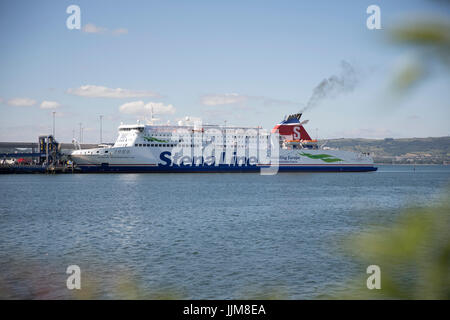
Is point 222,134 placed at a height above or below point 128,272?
above

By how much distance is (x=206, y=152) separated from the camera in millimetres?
62906

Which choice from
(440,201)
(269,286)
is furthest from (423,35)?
(269,286)

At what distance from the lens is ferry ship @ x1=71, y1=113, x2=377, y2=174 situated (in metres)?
60.4

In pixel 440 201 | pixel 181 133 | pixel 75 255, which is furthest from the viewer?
pixel 181 133

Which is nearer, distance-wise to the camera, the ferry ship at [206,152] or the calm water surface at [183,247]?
the calm water surface at [183,247]

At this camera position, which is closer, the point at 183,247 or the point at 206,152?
the point at 183,247

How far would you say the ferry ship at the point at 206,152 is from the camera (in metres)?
60.4

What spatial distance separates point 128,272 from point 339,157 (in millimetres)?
62422

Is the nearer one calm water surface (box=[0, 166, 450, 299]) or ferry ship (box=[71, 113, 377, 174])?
calm water surface (box=[0, 166, 450, 299])

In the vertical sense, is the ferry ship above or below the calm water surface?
above

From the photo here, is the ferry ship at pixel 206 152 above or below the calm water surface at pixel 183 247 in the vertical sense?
above
